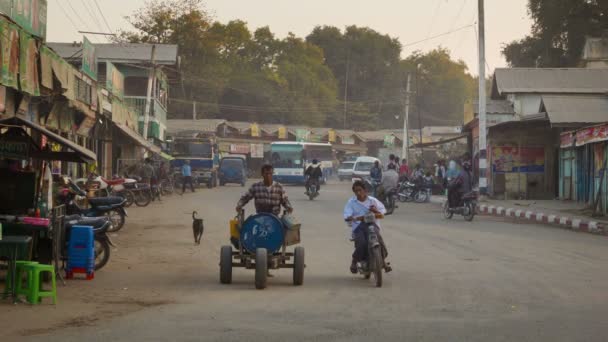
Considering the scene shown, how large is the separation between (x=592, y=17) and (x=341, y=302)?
42127mm

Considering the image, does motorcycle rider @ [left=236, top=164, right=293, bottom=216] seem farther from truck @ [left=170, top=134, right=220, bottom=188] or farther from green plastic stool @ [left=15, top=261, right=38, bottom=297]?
truck @ [left=170, top=134, right=220, bottom=188]

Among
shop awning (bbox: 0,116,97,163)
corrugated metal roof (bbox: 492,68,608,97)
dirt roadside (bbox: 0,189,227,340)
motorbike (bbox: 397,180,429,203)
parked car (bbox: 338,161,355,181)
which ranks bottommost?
dirt roadside (bbox: 0,189,227,340)

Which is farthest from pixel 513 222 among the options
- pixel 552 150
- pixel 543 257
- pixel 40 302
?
pixel 40 302

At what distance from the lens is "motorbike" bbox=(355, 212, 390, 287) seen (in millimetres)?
10258

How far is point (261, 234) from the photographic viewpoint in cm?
1043

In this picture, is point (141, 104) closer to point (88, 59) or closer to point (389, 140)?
point (88, 59)

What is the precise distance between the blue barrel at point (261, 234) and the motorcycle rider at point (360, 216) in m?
0.97

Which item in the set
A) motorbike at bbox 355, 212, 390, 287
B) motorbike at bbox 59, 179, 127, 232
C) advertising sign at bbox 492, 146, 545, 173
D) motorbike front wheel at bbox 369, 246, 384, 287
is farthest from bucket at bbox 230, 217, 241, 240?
advertising sign at bbox 492, 146, 545, 173

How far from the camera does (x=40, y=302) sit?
8.93 m

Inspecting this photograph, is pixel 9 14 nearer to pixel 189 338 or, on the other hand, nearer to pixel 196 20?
pixel 189 338

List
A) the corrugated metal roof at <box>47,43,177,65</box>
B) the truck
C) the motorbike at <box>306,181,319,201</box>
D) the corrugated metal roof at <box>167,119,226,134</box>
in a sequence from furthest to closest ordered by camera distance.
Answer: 1. the corrugated metal roof at <box>167,119,226,134</box>
2. the corrugated metal roof at <box>47,43,177,65</box>
3. the truck
4. the motorbike at <box>306,181,319,201</box>

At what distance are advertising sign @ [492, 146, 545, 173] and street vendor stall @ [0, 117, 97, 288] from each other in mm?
24782

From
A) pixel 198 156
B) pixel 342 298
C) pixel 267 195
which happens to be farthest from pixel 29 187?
pixel 198 156

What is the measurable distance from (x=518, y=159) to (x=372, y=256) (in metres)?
25.2
